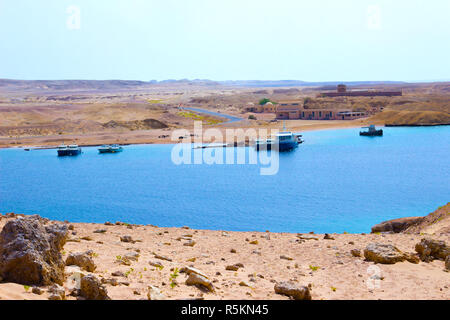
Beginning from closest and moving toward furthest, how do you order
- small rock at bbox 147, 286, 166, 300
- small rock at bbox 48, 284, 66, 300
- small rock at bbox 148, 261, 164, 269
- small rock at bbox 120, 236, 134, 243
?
small rock at bbox 48, 284, 66, 300 < small rock at bbox 147, 286, 166, 300 < small rock at bbox 148, 261, 164, 269 < small rock at bbox 120, 236, 134, 243

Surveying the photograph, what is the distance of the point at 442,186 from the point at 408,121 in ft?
230

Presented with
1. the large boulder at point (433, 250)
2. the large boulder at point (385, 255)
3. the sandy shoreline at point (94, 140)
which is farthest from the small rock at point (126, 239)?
the sandy shoreline at point (94, 140)

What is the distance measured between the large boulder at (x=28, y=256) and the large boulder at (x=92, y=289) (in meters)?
0.51

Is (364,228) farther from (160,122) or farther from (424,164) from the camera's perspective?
(160,122)

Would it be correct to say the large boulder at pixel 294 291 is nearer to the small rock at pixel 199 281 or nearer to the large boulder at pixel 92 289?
the small rock at pixel 199 281

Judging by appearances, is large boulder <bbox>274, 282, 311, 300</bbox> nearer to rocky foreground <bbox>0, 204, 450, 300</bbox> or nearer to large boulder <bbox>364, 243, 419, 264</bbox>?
rocky foreground <bbox>0, 204, 450, 300</bbox>

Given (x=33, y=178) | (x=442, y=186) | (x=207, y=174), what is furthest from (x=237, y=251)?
(x=33, y=178)

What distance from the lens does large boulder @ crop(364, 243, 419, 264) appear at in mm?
12406

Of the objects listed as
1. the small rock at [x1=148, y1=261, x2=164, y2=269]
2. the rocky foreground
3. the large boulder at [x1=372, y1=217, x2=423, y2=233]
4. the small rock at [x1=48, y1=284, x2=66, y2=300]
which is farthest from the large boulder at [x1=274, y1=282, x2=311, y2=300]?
the large boulder at [x1=372, y1=217, x2=423, y2=233]

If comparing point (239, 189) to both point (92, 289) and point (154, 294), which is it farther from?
point (92, 289)

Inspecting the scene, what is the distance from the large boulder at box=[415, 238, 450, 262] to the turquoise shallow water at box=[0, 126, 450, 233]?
13.2 m

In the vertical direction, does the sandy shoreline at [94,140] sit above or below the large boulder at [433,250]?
below

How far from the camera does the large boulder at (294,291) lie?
9719 millimetres
